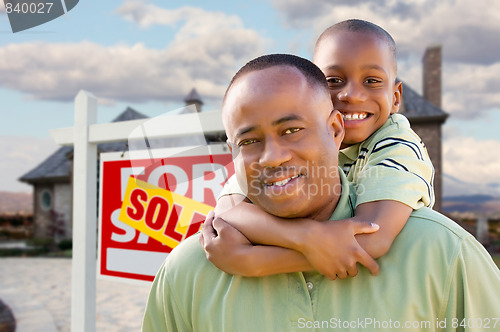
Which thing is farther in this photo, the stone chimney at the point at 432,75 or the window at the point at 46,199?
the window at the point at 46,199

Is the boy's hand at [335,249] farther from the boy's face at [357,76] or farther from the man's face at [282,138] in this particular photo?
the boy's face at [357,76]

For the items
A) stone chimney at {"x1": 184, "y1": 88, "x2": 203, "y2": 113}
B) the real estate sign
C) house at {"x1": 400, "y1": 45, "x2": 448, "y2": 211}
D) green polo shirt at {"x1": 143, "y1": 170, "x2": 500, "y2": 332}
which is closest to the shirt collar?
green polo shirt at {"x1": 143, "y1": 170, "x2": 500, "y2": 332}

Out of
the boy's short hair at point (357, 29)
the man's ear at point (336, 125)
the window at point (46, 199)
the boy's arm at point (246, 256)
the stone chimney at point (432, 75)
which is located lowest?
the window at point (46, 199)

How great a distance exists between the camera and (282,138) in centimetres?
127

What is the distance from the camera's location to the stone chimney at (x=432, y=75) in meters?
20.8

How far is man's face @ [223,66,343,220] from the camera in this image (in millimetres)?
1258

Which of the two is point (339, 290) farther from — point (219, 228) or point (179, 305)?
point (179, 305)

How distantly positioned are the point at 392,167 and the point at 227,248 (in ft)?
2.06

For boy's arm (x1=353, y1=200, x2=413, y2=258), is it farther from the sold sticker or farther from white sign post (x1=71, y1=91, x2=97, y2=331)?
white sign post (x1=71, y1=91, x2=97, y2=331)

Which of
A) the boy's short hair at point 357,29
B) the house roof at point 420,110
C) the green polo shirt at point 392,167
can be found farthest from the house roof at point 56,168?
the green polo shirt at point 392,167

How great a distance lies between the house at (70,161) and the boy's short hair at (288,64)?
1866cm

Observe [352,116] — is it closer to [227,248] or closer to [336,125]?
[336,125]

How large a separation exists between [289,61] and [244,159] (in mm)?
337

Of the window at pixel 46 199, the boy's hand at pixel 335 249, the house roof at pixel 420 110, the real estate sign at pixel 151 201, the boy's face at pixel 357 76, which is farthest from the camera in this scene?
the window at pixel 46 199
